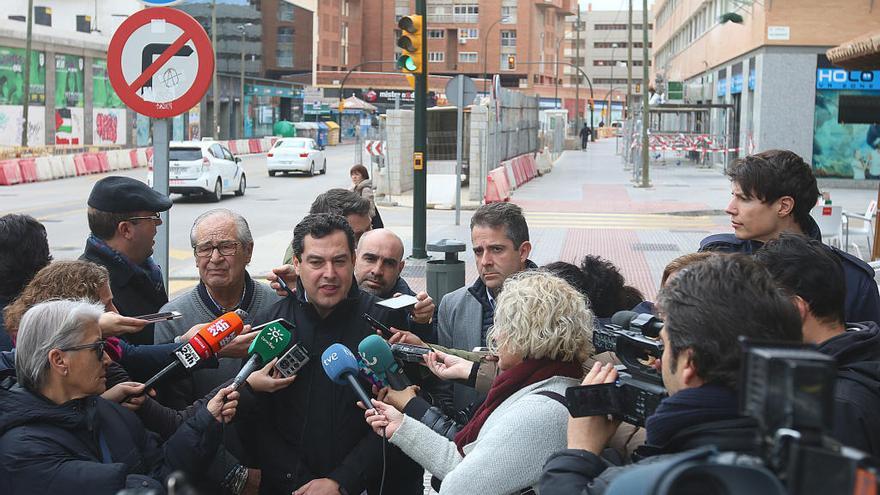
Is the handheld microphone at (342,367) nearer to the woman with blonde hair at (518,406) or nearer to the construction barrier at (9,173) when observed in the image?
the woman with blonde hair at (518,406)

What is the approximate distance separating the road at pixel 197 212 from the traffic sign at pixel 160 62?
877cm

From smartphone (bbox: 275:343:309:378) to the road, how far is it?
1102 cm

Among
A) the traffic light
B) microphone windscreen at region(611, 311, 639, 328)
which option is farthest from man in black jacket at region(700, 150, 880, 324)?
the traffic light

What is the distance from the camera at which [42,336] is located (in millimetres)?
3412

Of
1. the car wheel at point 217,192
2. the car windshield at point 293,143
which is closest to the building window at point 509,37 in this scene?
the car windshield at point 293,143

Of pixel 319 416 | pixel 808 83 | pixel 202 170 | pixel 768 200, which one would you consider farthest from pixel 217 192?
pixel 319 416

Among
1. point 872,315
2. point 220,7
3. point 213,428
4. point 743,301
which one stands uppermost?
point 220,7

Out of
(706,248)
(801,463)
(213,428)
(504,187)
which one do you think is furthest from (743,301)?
(504,187)

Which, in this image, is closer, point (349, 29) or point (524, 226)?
point (524, 226)

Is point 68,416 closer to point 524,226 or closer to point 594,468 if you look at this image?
point 594,468

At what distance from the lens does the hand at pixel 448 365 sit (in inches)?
152

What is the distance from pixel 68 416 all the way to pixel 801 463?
2520 mm

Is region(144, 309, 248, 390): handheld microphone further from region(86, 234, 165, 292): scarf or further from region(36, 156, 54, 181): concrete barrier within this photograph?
region(36, 156, 54, 181): concrete barrier

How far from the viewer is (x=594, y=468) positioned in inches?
A: 110
